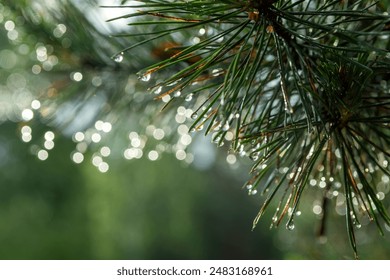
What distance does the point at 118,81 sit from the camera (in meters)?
0.75

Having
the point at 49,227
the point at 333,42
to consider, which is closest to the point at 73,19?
the point at 333,42

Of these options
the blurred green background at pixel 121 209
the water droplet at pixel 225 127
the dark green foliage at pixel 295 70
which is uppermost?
the blurred green background at pixel 121 209

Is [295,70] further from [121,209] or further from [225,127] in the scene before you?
→ [121,209]

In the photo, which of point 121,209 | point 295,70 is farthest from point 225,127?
point 121,209

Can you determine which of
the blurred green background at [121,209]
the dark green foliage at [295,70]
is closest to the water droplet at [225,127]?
the dark green foliage at [295,70]

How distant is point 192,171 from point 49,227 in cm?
171

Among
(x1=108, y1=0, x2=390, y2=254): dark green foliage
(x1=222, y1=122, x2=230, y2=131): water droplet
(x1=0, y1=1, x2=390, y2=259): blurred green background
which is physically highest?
(x1=0, y1=1, x2=390, y2=259): blurred green background

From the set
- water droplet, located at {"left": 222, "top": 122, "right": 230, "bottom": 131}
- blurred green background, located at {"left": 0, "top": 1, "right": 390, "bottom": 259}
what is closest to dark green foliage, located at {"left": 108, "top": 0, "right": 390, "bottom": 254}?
water droplet, located at {"left": 222, "top": 122, "right": 230, "bottom": 131}

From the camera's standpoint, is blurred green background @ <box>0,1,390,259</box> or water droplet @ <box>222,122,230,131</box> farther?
blurred green background @ <box>0,1,390,259</box>

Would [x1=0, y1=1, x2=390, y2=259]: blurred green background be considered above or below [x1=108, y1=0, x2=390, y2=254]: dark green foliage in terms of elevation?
above

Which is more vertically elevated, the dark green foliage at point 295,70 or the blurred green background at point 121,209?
the blurred green background at point 121,209

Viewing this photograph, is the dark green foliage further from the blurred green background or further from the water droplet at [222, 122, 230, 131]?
the blurred green background

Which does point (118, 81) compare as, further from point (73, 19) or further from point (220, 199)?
point (220, 199)

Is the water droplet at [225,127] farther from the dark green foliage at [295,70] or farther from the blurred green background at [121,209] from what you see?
the blurred green background at [121,209]
